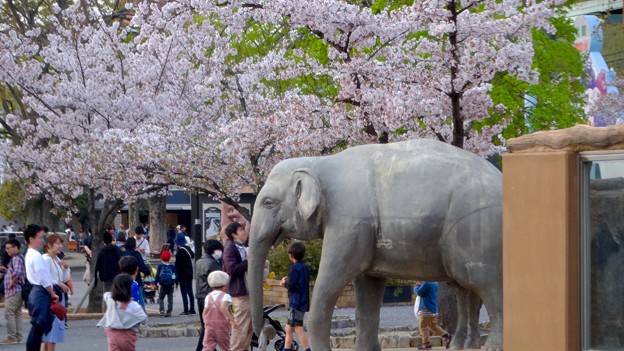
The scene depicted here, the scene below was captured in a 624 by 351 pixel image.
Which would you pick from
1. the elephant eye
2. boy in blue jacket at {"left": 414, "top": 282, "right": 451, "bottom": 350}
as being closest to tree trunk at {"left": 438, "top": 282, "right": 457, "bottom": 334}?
boy in blue jacket at {"left": 414, "top": 282, "right": 451, "bottom": 350}

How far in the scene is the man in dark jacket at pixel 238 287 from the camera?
14.2 metres

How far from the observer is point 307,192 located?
1046 centimetres

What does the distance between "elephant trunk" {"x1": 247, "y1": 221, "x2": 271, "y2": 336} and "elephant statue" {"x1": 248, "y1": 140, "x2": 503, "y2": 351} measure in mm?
13

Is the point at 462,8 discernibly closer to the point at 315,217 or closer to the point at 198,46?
the point at 315,217

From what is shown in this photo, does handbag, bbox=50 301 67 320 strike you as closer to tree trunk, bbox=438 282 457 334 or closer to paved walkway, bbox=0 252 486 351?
paved walkway, bbox=0 252 486 351

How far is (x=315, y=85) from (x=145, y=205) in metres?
39.6

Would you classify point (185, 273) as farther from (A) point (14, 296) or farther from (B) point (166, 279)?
(A) point (14, 296)

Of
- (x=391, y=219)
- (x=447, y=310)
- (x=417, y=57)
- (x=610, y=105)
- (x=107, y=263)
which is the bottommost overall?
(x=447, y=310)

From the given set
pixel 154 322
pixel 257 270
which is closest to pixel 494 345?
pixel 257 270

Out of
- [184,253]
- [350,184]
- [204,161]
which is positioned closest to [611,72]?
[184,253]

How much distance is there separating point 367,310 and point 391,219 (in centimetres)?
128

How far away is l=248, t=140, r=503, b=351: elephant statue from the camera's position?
989cm

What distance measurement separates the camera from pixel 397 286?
25188 millimetres

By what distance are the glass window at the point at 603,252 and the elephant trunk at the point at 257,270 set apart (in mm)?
3712
